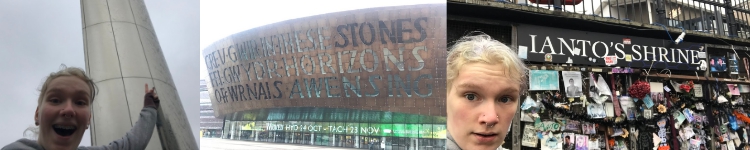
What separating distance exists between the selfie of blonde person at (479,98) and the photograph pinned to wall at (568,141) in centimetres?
184

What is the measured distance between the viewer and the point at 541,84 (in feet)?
10.1

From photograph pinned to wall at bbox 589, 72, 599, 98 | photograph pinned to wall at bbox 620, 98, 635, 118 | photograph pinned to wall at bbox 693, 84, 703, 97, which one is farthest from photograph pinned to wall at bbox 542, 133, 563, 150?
photograph pinned to wall at bbox 693, 84, 703, 97

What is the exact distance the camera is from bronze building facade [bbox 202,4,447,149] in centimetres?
100

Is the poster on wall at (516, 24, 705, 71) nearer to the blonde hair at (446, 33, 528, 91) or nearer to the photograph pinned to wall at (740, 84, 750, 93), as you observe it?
the photograph pinned to wall at (740, 84, 750, 93)

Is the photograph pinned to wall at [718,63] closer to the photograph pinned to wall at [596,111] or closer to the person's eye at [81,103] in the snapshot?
the photograph pinned to wall at [596,111]

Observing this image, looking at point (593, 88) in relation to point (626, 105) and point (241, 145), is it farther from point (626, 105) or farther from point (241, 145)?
point (241, 145)

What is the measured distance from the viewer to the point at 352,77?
1.00m

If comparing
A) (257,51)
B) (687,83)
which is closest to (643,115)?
(687,83)

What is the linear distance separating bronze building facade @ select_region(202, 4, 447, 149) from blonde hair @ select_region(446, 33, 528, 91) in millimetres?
524

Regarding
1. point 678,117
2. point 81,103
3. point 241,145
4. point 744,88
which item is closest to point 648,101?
point 678,117

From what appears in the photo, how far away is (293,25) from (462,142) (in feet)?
2.63

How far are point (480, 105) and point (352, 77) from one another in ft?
2.12

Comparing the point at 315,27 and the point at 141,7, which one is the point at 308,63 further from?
the point at 141,7

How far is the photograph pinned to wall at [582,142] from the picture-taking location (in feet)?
10.5
